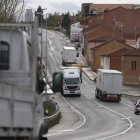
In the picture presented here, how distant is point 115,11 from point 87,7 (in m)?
60.0

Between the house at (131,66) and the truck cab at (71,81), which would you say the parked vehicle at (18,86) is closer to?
the truck cab at (71,81)

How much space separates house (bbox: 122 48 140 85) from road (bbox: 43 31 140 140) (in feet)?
16.4

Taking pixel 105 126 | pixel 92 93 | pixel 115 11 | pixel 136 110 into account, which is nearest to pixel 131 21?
pixel 115 11

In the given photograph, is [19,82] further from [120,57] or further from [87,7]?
[87,7]

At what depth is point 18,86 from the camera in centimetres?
975

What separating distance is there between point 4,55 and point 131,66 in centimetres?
7044

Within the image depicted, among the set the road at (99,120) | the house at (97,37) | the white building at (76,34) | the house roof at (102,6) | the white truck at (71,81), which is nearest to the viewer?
the road at (99,120)

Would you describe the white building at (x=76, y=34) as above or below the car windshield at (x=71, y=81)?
above

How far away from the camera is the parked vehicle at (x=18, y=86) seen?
31.1 feet

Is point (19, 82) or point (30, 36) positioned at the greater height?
point (30, 36)

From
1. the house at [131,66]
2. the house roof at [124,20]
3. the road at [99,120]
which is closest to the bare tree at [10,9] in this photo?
the road at [99,120]

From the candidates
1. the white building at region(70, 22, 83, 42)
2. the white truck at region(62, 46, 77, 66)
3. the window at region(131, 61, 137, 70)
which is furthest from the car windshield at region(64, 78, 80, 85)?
the white building at region(70, 22, 83, 42)

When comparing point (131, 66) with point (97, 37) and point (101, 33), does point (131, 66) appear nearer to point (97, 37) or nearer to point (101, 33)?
point (97, 37)

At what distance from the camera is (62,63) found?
96.8 meters
